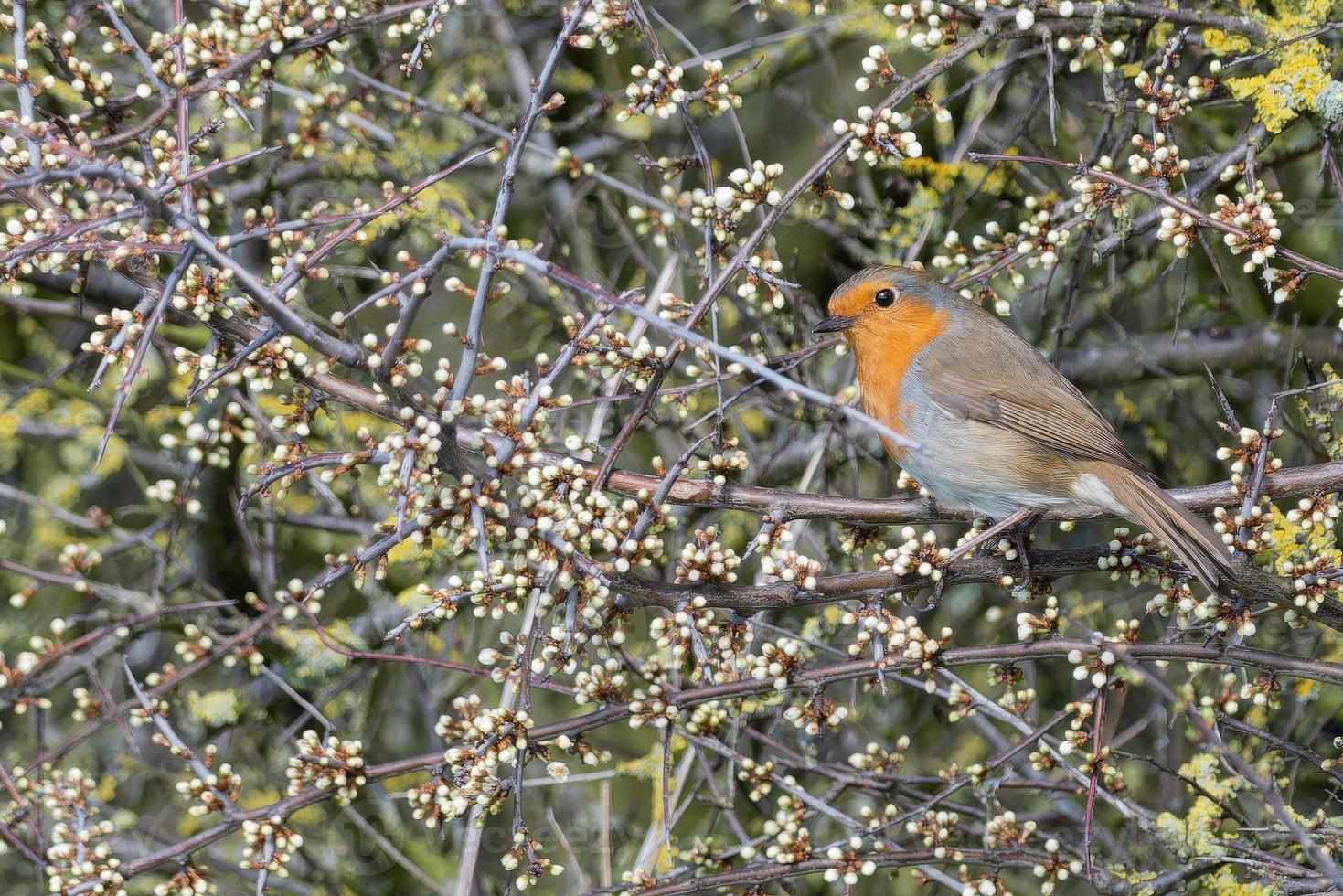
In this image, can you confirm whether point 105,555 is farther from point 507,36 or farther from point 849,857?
point 849,857

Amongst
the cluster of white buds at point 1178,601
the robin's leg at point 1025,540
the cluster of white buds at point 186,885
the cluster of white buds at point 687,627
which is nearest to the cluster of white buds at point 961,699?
the robin's leg at point 1025,540

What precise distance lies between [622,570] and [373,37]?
297 centimetres

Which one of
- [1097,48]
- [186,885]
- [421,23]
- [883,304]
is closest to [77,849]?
[186,885]

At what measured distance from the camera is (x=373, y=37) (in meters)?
4.80

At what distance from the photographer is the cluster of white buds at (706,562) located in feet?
9.34

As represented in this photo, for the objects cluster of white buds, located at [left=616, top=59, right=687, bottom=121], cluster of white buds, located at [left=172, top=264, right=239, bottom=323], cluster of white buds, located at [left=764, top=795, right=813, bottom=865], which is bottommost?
cluster of white buds, located at [left=764, top=795, right=813, bottom=865]

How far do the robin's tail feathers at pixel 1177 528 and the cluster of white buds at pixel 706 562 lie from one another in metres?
1.05

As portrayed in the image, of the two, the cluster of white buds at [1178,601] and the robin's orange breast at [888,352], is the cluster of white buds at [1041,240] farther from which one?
the cluster of white buds at [1178,601]

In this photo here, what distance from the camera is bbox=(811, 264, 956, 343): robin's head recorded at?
401cm

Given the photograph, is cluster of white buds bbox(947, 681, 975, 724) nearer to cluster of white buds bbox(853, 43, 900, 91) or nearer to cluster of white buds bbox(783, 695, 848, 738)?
cluster of white buds bbox(783, 695, 848, 738)

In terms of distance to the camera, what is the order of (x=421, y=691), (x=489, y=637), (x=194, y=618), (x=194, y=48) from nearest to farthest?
(x=194, y=48), (x=194, y=618), (x=421, y=691), (x=489, y=637)

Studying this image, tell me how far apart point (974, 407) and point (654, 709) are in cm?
159

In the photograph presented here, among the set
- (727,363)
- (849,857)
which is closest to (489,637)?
(727,363)

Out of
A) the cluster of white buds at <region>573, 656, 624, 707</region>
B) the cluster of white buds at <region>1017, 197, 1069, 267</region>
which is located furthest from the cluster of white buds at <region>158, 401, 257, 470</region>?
the cluster of white buds at <region>1017, 197, 1069, 267</region>
